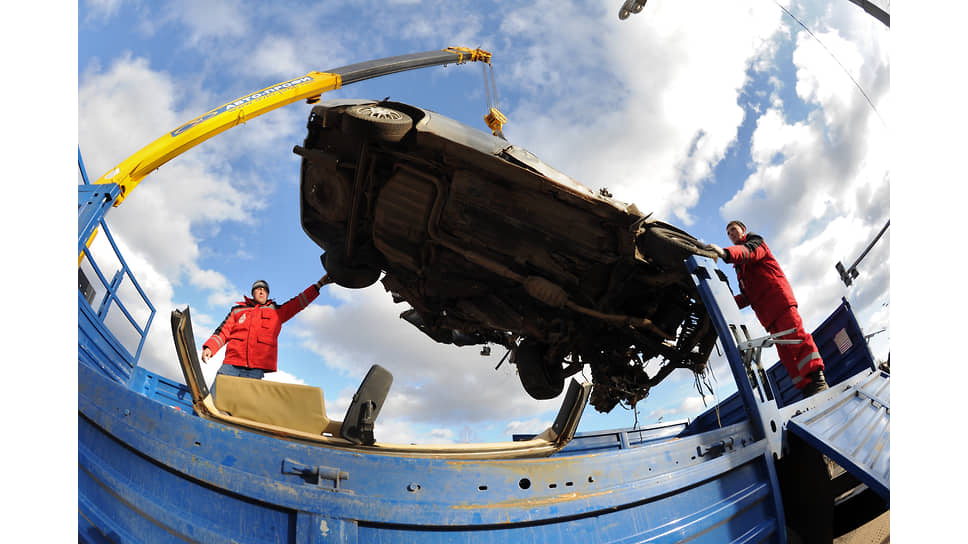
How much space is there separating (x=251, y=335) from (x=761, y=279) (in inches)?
175

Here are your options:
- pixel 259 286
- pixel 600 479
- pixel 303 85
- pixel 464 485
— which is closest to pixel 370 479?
pixel 464 485

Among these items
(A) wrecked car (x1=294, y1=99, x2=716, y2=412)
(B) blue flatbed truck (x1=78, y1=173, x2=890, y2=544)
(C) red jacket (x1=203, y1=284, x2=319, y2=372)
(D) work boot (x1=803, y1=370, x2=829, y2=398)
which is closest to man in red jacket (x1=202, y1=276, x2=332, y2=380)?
(C) red jacket (x1=203, y1=284, x2=319, y2=372)

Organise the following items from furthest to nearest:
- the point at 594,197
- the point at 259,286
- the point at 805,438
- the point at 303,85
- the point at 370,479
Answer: the point at 303,85, the point at 259,286, the point at 594,197, the point at 805,438, the point at 370,479

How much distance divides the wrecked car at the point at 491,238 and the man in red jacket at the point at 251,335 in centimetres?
70

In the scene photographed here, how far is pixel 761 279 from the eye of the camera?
3568 millimetres

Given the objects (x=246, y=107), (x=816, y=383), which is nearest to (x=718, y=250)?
A: (x=816, y=383)

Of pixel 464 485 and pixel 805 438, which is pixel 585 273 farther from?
pixel 464 485

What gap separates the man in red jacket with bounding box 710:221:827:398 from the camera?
3.32 m

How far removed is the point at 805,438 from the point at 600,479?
148cm

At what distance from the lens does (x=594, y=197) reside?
3320 mm

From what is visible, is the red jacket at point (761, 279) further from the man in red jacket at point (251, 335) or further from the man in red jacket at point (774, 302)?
the man in red jacket at point (251, 335)

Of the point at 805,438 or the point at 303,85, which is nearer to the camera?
the point at 805,438

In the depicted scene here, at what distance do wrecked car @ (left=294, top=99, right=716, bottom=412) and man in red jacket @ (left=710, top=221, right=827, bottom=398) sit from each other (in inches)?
16.7

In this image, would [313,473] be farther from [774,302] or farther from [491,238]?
[774,302]
